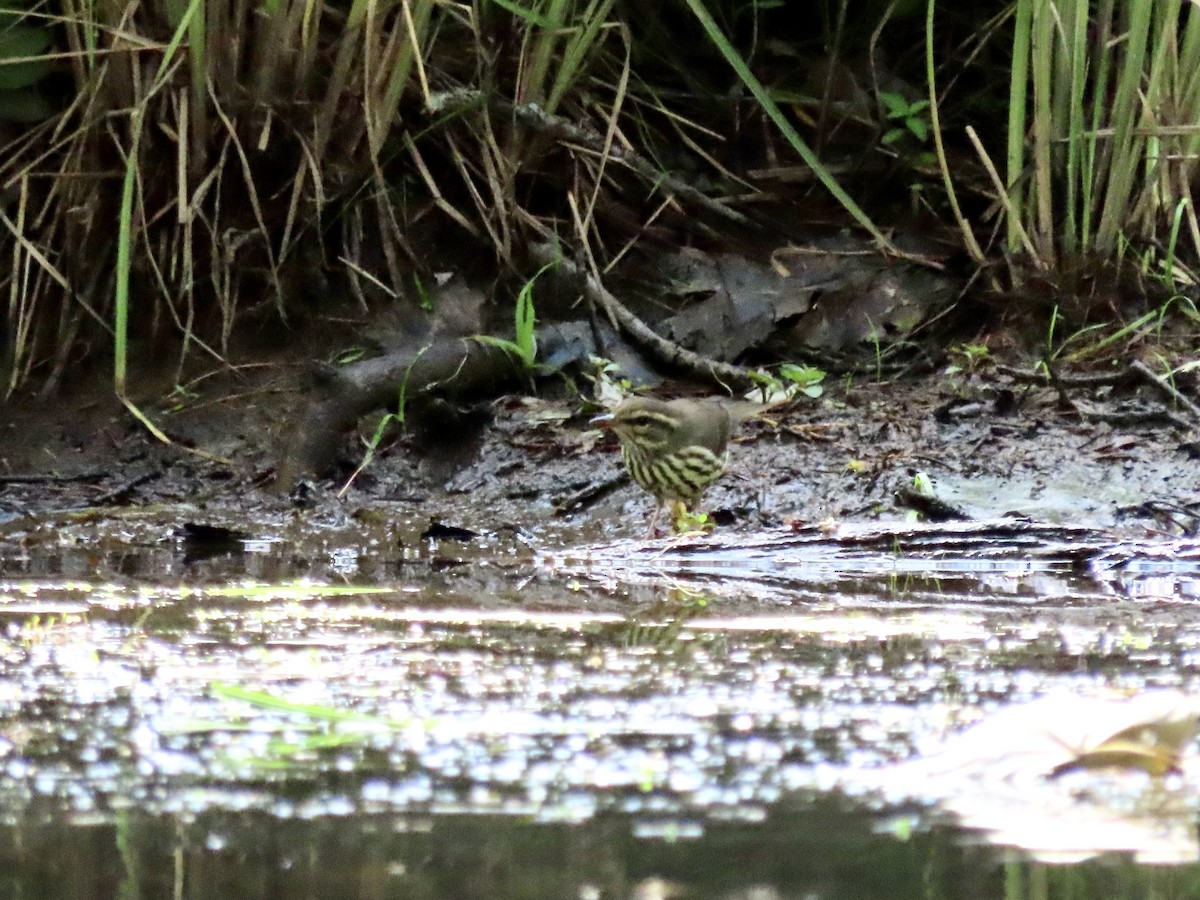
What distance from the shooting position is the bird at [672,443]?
163 inches

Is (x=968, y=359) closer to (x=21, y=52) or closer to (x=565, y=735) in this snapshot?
(x=21, y=52)

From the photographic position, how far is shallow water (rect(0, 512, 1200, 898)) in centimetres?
144

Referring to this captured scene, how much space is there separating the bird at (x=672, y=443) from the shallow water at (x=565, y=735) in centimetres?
80

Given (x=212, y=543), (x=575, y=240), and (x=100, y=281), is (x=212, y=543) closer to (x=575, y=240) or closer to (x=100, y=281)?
(x=100, y=281)

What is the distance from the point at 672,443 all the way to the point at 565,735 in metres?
2.29

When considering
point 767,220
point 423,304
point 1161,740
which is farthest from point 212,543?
point 1161,740

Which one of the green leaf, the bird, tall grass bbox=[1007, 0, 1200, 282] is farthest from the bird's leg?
the green leaf

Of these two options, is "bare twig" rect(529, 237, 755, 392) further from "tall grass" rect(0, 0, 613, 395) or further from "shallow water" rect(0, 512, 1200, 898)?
"shallow water" rect(0, 512, 1200, 898)

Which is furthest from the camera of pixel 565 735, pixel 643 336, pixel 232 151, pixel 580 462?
pixel 643 336

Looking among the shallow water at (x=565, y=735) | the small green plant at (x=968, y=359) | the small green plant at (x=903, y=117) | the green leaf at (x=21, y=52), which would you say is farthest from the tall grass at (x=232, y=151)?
the shallow water at (x=565, y=735)

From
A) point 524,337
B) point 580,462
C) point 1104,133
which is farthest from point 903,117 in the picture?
point 580,462

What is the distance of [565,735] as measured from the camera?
74.5 inches

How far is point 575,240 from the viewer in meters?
5.24

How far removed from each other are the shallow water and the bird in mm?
799
